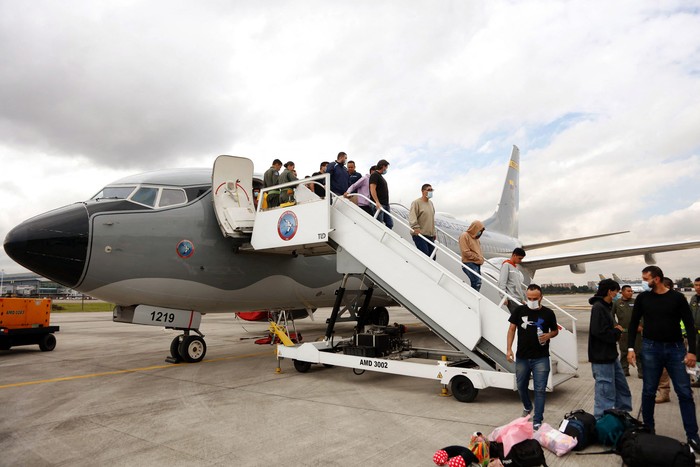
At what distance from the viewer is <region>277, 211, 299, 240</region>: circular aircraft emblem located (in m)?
7.62

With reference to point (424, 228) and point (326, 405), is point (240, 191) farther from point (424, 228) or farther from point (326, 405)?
point (326, 405)

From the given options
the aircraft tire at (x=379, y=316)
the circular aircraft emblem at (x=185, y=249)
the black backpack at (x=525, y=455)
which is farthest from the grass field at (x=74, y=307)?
the black backpack at (x=525, y=455)

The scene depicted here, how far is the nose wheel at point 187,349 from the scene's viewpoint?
362 inches

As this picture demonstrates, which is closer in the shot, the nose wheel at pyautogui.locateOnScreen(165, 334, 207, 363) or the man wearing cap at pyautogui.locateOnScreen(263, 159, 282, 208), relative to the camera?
the man wearing cap at pyautogui.locateOnScreen(263, 159, 282, 208)

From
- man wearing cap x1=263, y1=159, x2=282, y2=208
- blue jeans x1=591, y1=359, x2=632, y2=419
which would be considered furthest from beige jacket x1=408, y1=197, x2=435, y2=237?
blue jeans x1=591, y1=359, x2=632, y2=419

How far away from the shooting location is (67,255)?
7160 millimetres

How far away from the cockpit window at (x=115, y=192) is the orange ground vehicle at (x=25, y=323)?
544 centimetres

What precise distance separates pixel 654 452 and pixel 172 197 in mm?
7889

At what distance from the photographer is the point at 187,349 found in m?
9.23

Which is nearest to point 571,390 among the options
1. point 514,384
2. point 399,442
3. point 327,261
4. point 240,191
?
point 514,384

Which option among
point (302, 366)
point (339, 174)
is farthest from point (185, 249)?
point (339, 174)

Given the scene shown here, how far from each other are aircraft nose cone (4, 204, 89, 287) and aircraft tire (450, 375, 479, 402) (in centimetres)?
608

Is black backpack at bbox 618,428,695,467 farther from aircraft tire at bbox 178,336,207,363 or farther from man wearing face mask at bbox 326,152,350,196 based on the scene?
aircraft tire at bbox 178,336,207,363

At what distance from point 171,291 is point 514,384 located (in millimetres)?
5949
